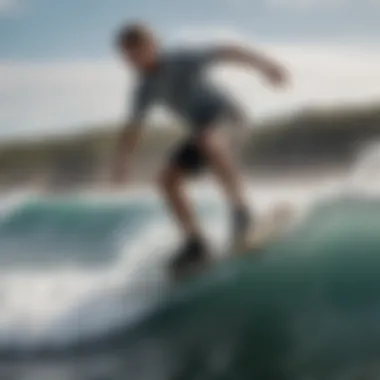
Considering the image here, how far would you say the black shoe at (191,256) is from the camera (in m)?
1.30

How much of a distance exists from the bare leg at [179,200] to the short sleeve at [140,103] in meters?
0.09

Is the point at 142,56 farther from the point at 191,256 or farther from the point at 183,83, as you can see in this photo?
the point at 191,256

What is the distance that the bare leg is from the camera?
4.28 ft

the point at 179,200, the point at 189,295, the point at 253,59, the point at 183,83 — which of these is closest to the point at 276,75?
the point at 253,59

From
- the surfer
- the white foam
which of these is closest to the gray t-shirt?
the surfer

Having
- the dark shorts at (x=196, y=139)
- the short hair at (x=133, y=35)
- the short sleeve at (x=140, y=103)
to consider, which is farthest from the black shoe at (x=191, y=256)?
the short hair at (x=133, y=35)

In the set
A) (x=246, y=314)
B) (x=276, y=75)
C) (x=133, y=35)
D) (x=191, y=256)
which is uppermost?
(x=133, y=35)

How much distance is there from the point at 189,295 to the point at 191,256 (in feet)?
0.20

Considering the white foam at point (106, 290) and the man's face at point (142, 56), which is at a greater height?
the man's face at point (142, 56)

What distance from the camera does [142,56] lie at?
1.33 m

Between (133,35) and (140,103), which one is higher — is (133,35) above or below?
above

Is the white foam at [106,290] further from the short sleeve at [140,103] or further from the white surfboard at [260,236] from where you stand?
the short sleeve at [140,103]

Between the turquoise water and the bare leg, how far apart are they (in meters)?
0.03

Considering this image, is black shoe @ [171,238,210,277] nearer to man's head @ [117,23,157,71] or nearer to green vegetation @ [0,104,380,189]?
green vegetation @ [0,104,380,189]
